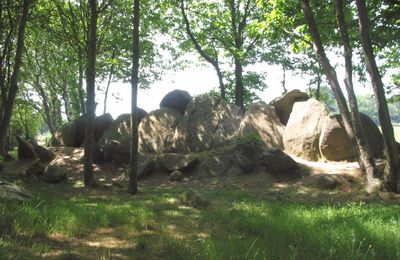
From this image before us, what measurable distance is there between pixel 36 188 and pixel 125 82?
23.1 metres

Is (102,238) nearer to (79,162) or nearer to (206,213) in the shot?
(206,213)

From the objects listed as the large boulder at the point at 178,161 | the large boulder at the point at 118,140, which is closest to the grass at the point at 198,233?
the large boulder at the point at 178,161

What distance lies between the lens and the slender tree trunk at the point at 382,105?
1307cm

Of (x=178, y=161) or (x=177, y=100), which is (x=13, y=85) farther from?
(x=177, y=100)

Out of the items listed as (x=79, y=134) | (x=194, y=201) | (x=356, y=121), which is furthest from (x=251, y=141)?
(x=79, y=134)

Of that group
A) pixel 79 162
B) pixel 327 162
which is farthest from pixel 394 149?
pixel 79 162

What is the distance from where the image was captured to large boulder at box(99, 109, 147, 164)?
23.0 m

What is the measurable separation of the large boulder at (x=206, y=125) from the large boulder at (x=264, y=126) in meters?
1.10

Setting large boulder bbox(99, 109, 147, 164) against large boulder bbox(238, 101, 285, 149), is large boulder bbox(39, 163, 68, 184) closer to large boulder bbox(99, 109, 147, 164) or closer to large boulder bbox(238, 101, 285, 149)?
large boulder bbox(99, 109, 147, 164)

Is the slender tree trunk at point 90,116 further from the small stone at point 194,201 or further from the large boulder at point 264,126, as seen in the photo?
the large boulder at point 264,126

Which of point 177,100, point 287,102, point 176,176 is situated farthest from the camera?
point 177,100

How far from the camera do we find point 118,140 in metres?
25.0

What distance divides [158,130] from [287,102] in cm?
794

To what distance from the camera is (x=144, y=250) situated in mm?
6969
